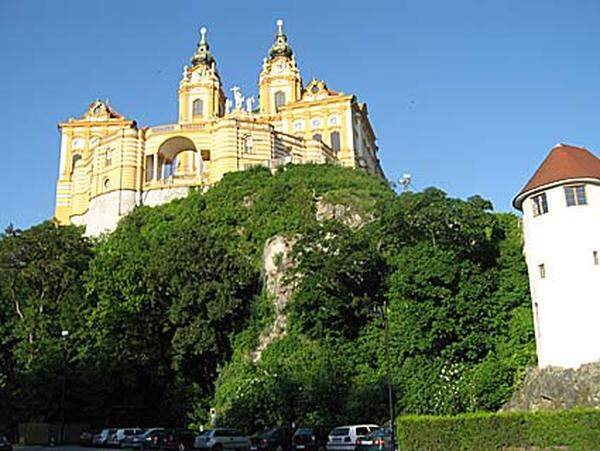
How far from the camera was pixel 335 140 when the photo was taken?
78875mm

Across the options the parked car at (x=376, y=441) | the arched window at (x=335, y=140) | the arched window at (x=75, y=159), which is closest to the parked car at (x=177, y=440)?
the parked car at (x=376, y=441)

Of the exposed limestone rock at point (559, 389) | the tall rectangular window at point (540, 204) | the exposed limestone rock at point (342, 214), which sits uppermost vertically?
the exposed limestone rock at point (342, 214)

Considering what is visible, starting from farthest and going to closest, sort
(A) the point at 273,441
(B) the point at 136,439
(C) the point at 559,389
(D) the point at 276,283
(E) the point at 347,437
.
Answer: (D) the point at 276,283 < (B) the point at 136,439 < (A) the point at 273,441 < (C) the point at 559,389 < (E) the point at 347,437

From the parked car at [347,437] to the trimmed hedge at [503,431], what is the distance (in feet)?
12.9

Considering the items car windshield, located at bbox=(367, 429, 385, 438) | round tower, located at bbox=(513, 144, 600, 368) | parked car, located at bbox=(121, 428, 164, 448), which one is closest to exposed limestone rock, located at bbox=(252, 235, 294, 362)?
parked car, located at bbox=(121, 428, 164, 448)

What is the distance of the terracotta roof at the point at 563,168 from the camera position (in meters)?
37.9

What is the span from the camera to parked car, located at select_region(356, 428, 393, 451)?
32438 millimetres

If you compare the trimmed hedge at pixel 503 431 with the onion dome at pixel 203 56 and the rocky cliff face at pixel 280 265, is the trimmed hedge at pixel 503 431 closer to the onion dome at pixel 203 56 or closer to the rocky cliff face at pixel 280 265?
the rocky cliff face at pixel 280 265

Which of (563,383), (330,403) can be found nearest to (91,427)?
(330,403)

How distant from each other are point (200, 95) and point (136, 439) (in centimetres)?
5346

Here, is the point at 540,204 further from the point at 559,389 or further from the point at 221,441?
the point at 221,441

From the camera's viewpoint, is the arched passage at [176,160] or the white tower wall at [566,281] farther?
Answer: the arched passage at [176,160]

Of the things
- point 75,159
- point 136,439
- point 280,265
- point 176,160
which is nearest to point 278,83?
point 176,160

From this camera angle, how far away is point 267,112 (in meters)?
85.4
